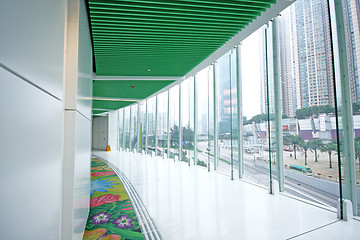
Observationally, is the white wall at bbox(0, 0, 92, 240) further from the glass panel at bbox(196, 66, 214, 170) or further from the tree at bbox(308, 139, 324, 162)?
the glass panel at bbox(196, 66, 214, 170)

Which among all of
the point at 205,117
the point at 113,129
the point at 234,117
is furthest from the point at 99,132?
the point at 234,117

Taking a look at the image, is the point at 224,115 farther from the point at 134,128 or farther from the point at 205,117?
the point at 134,128

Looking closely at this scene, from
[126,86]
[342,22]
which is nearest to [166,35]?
[342,22]

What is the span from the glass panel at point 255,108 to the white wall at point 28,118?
5.52m

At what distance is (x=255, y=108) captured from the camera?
6238mm

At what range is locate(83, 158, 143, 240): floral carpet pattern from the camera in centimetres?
310

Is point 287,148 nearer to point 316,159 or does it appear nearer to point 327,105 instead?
point 316,159

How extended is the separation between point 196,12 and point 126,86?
7.50 metres

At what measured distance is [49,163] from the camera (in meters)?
1.50

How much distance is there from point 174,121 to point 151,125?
351 cm

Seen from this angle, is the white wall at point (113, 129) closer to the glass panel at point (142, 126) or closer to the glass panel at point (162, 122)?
the glass panel at point (142, 126)

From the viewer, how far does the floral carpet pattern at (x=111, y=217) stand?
3.10 m

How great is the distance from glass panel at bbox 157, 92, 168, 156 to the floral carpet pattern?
24.8 ft

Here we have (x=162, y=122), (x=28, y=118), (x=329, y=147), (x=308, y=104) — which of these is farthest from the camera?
(x=162, y=122)
